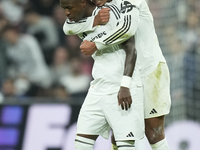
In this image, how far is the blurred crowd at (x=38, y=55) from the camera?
6547 millimetres

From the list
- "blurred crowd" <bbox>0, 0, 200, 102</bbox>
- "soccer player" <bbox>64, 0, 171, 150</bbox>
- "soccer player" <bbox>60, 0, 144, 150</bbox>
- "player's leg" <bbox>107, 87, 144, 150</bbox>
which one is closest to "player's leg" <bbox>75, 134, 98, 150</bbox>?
"soccer player" <bbox>60, 0, 144, 150</bbox>

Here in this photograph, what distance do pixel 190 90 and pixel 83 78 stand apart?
6.18 feet

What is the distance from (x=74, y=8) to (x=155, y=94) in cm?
87

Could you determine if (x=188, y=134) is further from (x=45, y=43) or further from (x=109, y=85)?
(x=45, y=43)

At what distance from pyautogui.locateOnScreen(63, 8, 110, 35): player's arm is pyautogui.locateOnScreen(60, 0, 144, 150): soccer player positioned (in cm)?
3

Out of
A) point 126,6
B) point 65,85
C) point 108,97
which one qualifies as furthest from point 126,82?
point 65,85

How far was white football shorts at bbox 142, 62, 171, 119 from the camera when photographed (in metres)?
3.21

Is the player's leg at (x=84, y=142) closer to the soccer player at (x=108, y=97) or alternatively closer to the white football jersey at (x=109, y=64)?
the soccer player at (x=108, y=97)

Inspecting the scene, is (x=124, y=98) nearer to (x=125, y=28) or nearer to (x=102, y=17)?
(x=125, y=28)

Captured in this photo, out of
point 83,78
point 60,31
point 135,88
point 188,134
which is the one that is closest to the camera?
point 135,88

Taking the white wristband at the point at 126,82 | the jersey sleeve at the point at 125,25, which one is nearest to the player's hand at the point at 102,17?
the jersey sleeve at the point at 125,25

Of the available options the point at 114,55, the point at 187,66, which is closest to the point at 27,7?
the point at 187,66

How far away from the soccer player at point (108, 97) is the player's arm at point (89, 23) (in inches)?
1.0

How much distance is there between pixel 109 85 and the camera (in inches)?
123
